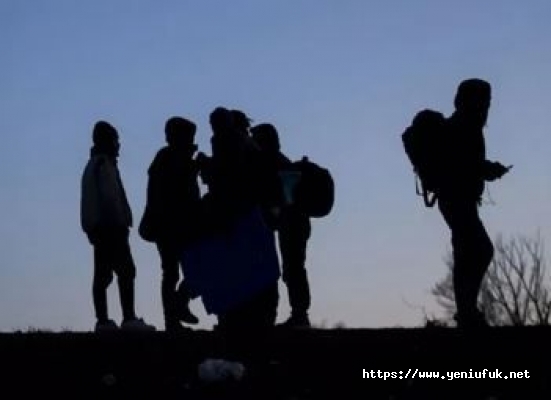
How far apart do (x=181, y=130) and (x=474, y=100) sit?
2.49 meters

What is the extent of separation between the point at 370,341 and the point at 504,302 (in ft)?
136

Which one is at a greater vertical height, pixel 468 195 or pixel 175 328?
pixel 468 195

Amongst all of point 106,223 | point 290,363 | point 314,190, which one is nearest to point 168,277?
point 106,223

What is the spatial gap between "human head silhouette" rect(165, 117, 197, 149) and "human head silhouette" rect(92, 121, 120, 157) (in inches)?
32.7

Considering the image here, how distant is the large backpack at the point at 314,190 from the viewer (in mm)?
12727

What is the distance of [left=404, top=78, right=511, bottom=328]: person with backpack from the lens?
11.4 metres

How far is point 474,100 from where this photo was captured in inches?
458

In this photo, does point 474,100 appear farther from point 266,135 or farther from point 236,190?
point 236,190

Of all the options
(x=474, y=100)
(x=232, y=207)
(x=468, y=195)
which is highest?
(x=474, y=100)

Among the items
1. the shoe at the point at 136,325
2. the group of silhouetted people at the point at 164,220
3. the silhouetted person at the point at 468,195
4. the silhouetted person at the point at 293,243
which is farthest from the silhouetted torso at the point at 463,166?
the shoe at the point at 136,325

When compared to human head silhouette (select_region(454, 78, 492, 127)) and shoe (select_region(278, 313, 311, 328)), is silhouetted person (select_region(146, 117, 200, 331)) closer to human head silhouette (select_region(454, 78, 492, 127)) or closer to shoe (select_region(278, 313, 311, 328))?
shoe (select_region(278, 313, 311, 328))

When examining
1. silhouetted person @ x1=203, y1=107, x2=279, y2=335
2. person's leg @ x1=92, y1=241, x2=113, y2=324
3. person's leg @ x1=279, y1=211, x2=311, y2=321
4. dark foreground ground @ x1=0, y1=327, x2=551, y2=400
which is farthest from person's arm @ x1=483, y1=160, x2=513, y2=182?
person's leg @ x1=92, y1=241, x2=113, y2=324

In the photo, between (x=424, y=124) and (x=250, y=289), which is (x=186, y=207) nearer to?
(x=250, y=289)

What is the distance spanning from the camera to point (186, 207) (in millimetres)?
9625
